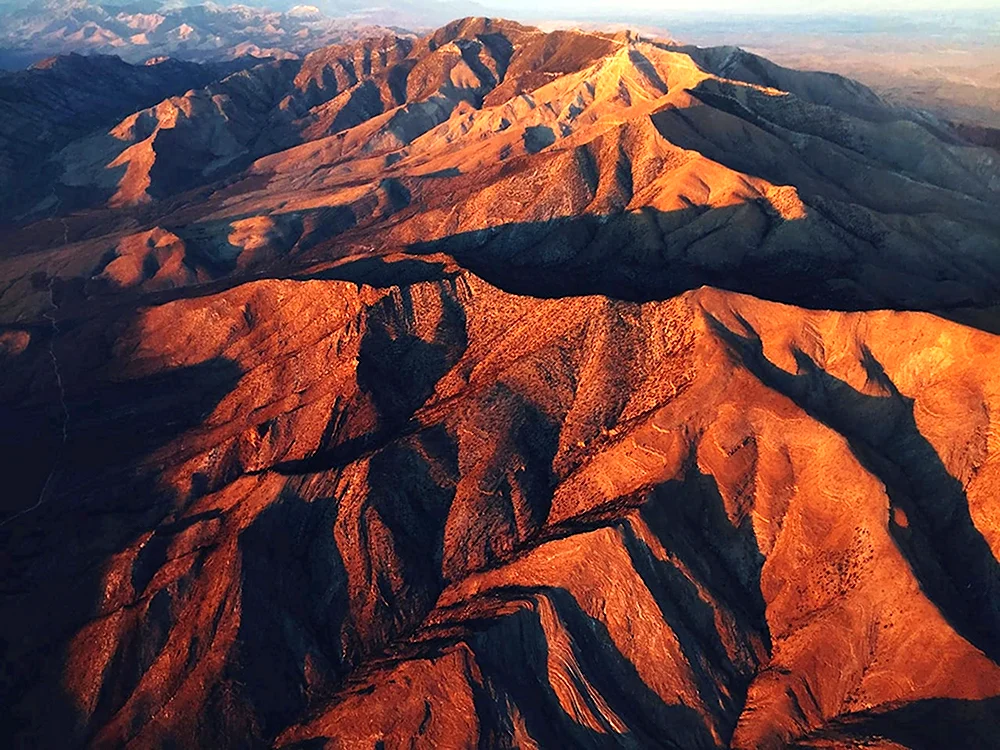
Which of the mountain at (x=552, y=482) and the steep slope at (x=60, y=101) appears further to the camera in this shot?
the steep slope at (x=60, y=101)

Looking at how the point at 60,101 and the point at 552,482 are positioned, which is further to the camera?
the point at 60,101

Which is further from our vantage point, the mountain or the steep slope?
the steep slope

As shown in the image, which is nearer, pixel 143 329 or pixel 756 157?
pixel 143 329

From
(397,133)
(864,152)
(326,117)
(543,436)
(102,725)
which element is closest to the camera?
(102,725)

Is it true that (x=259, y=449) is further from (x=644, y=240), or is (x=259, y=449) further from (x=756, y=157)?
(x=756, y=157)

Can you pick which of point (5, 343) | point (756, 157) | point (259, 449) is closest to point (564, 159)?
point (756, 157)

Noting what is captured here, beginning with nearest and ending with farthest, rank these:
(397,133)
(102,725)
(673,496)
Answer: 1. (102,725)
2. (673,496)
3. (397,133)

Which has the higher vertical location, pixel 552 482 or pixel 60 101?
pixel 60 101

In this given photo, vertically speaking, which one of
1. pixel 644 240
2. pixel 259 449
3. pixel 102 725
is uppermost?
pixel 644 240
